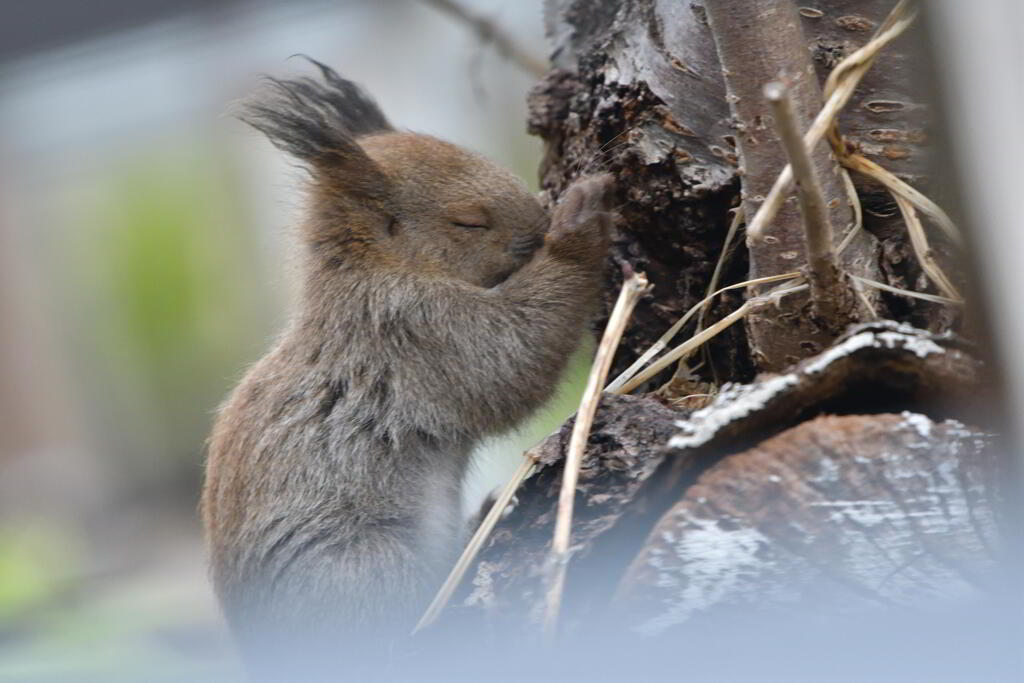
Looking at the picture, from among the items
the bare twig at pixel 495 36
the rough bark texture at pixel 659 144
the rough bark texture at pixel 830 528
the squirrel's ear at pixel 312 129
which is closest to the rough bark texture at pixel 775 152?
the rough bark texture at pixel 659 144

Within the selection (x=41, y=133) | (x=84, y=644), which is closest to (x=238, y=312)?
(x=41, y=133)

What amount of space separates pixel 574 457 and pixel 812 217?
1.55ft

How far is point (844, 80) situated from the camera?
1535 mm

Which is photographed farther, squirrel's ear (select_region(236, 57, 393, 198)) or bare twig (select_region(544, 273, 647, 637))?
squirrel's ear (select_region(236, 57, 393, 198))

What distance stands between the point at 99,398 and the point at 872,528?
7.39 m

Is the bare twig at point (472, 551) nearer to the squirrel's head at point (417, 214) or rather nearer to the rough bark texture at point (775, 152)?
the rough bark texture at point (775, 152)

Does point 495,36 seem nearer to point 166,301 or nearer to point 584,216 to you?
point 584,216

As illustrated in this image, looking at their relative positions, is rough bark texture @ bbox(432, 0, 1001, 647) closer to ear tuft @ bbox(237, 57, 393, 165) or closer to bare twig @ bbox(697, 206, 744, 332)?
bare twig @ bbox(697, 206, 744, 332)

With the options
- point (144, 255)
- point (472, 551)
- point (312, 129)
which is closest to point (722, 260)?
point (472, 551)

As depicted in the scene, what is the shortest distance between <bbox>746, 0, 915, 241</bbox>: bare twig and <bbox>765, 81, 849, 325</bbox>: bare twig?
0.03 meters

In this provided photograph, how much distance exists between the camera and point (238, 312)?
7.45 metres

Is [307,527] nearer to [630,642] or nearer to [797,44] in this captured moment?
[630,642]

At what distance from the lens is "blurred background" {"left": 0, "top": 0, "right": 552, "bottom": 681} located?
1.97 m

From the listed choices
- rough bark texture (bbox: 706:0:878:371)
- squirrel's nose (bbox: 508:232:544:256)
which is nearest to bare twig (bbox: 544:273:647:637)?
rough bark texture (bbox: 706:0:878:371)
